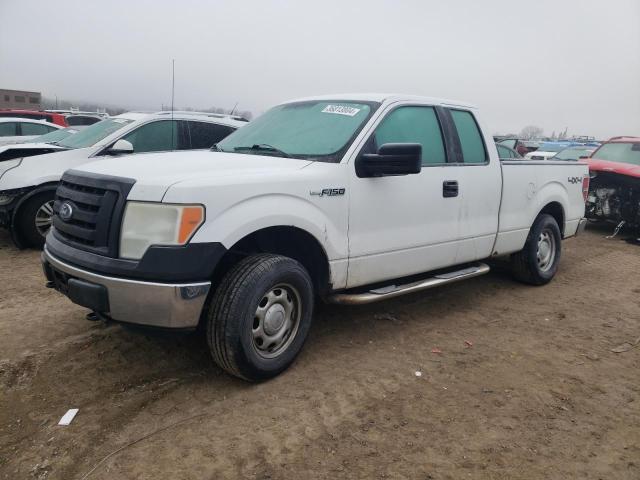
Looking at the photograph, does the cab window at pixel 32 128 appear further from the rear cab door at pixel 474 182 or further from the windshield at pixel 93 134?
the rear cab door at pixel 474 182

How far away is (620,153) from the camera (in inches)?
393

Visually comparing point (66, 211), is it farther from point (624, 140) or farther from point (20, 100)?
point (20, 100)

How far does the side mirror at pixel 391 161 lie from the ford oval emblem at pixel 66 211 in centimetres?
191

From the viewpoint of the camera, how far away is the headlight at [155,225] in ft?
9.50

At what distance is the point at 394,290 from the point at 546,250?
283cm

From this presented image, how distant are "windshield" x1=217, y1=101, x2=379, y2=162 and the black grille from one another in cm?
125

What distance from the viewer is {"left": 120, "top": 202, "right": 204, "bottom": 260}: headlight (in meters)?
2.89

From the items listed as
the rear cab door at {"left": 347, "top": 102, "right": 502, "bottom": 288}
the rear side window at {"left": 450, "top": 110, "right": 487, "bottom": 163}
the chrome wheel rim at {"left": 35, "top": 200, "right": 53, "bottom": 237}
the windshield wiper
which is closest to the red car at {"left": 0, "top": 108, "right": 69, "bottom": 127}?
the chrome wheel rim at {"left": 35, "top": 200, "right": 53, "bottom": 237}

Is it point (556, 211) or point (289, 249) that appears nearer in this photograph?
point (289, 249)

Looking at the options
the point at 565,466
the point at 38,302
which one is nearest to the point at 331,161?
the point at 565,466

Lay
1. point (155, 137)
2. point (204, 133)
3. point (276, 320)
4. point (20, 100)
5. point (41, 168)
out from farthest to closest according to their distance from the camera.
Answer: point (20, 100), point (204, 133), point (155, 137), point (41, 168), point (276, 320)

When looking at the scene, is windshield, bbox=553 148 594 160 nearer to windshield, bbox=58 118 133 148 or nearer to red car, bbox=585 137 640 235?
red car, bbox=585 137 640 235

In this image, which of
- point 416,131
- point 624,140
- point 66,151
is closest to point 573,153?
point 624,140

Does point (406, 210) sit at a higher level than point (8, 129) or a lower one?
lower
